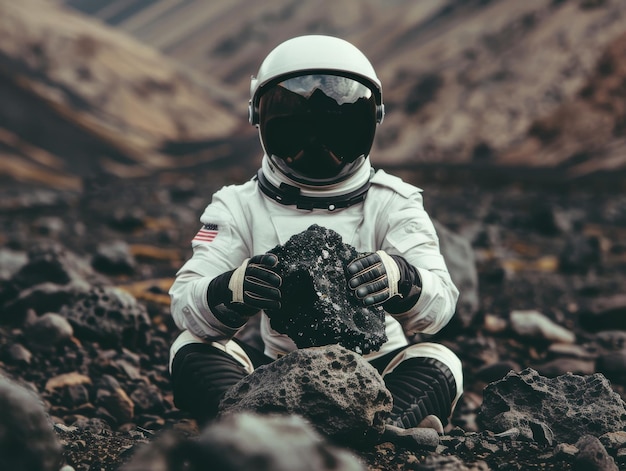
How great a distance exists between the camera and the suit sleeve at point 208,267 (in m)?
4.10

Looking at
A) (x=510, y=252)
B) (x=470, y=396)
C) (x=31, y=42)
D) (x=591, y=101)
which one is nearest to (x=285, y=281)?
(x=470, y=396)

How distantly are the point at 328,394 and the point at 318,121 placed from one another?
1.43 metres

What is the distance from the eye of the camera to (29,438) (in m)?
2.44

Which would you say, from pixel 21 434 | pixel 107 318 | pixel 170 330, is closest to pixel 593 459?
pixel 21 434

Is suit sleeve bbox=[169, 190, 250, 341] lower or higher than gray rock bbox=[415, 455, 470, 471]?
higher

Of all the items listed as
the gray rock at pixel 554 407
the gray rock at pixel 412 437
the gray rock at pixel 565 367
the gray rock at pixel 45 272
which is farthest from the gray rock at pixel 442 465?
the gray rock at pixel 45 272

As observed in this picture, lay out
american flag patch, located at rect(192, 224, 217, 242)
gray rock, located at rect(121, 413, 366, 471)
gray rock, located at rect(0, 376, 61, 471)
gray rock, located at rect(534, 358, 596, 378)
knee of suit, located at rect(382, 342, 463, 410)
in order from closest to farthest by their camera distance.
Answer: gray rock, located at rect(121, 413, 366, 471) → gray rock, located at rect(0, 376, 61, 471) → knee of suit, located at rect(382, 342, 463, 410) → american flag patch, located at rect(192, 224, 217, 242) → gray rock, located at rect(534, 358, 596, 378)

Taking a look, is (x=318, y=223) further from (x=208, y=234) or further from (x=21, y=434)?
(x=21, y=434)

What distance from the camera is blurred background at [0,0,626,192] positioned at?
→ 2383 centimetres

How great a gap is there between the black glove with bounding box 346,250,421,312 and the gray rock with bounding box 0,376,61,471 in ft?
5.23

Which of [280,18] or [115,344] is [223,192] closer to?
[115,344]

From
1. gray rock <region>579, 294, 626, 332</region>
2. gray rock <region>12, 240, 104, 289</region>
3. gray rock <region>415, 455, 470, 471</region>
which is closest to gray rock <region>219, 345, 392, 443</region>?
gray rock <region>415, 455, 470, 471</region>

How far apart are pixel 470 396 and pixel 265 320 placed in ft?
5.76

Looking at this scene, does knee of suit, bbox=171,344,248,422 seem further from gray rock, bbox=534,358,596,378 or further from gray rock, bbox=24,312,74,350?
gray rock, bbox=534,358,596,378
